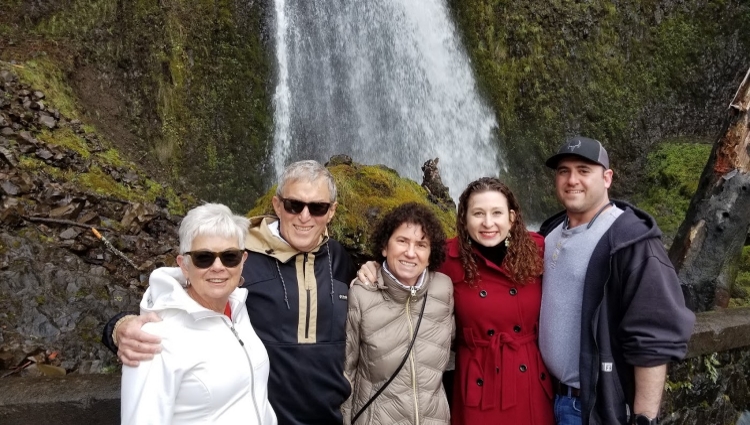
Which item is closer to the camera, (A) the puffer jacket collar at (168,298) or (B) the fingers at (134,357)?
(B) the fingers at (134,357)

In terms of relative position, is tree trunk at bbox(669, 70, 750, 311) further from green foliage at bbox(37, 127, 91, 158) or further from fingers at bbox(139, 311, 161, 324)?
green foliage at bbox(37, 127, 91, 158)

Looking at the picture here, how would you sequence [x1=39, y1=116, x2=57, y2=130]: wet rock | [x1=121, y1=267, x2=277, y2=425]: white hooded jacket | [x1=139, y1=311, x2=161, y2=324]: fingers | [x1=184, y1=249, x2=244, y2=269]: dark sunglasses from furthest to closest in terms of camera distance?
[x1=39, y1=116, x2=57, y2=130]: wet rock
[x1=184, y1=249, x2=244, y2=269]: dark sunglasses
[x1=139, y1=311, x2=161, y2=324]: fingers
[x1=121, y1=267, x2=277, y2=425]: white hooded jacket

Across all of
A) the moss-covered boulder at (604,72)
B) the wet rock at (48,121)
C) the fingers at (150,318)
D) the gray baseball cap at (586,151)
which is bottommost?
the fingers at (150,318)

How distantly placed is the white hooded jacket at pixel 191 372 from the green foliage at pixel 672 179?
14961 mm

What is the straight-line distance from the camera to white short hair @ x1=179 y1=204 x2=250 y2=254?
230 cm

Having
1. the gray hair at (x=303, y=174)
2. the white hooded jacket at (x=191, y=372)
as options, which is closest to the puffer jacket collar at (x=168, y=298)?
the white hooded jacket at (x=191, y=372)

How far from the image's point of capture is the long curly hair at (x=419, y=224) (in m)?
2.81

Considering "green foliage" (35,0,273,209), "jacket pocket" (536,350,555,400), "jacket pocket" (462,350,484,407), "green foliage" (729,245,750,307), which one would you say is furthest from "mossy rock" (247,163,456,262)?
"green foliage" (35,0,273,209)

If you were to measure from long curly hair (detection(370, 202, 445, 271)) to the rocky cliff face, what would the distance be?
3.85 m

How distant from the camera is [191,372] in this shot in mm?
2096

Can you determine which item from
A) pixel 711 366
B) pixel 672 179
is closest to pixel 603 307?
pixel 711 366

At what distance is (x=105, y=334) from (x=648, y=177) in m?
17.7

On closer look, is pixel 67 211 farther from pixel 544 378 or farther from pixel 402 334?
pixel 544 378

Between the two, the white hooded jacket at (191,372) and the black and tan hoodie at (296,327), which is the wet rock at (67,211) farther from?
the white hooded jacket at (191,372)
